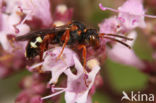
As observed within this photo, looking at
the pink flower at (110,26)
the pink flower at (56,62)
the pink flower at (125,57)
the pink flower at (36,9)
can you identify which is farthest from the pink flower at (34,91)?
the pink flower at (125,57)

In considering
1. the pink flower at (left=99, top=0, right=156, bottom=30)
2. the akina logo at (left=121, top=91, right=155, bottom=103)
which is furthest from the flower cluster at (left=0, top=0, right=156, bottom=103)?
the akina logo at (left=121, top=91, right=155, bottom=103)

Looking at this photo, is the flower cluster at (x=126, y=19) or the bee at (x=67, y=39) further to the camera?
the flower cluster at (x=126, y=19)

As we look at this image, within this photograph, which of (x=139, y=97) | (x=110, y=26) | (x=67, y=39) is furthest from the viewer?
(x=139, y=97)

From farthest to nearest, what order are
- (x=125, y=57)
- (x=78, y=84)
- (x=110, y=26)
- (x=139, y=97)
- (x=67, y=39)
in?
(x=125, y=57) → (x=139, y=97) → (x=110, y=26) → (x=78, y=84) → (x=67, y=39)

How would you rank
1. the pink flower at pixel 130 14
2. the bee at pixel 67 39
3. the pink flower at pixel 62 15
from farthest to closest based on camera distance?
the pink flower at pixel 62 15
the pink flower at pixel 130 14
the bee at pixel 67 39

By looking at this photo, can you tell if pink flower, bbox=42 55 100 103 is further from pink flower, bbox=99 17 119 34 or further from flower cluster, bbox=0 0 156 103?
pink flower, bbox=99 17 119 34

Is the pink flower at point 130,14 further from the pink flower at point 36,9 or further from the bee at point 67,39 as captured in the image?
the pink flower at point 36,9

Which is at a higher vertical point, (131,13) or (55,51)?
(131,13)

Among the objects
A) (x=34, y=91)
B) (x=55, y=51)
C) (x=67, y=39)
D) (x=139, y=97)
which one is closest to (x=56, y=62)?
(x=55, y=51)

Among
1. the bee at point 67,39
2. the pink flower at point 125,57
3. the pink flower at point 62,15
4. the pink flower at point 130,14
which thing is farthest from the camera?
the pink flower at point 125,57

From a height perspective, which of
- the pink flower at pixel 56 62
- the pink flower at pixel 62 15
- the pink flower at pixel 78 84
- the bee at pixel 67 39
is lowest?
the pink flower at pixel 78 84

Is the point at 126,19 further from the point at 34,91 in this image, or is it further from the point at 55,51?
the point at 34,91

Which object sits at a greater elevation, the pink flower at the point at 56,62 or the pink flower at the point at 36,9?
the pink flower at the point at 36,9
